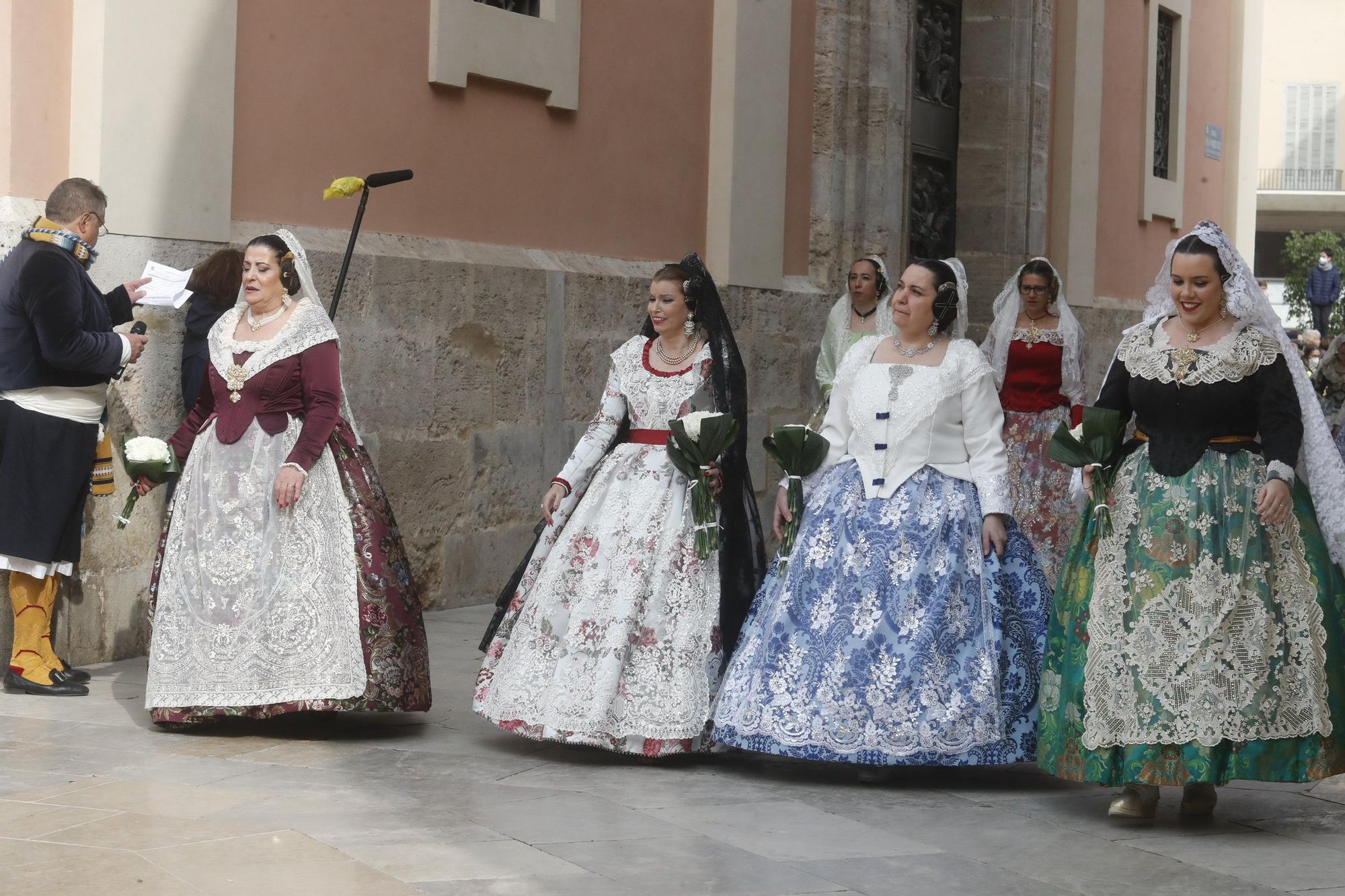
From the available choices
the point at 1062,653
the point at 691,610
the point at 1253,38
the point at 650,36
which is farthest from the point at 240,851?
the point at 1253,38

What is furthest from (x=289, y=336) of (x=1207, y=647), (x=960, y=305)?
(x=1207, y=647)

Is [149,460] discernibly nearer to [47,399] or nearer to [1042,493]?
[47,399]

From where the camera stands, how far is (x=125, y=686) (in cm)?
719

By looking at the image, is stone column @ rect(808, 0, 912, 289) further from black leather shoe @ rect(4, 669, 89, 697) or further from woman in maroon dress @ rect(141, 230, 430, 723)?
black leather shoe @ rect(4, 669, 89, 697)

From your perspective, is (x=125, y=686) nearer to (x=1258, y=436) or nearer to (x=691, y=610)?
(x=691, y=610)

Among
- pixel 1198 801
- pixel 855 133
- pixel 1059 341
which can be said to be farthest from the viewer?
pixel 855 133

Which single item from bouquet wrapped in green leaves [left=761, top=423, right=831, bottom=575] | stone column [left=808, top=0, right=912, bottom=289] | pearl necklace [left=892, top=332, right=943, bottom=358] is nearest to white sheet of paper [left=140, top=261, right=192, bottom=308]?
bouquet wrapped in green leaves [left=761, top=423, right=831, bottom=575]

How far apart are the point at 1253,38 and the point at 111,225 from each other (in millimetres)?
13721

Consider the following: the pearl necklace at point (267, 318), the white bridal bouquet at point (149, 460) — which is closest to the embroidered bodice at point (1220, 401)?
the pearl necklace at point (267, 318)

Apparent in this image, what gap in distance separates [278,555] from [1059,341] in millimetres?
4580

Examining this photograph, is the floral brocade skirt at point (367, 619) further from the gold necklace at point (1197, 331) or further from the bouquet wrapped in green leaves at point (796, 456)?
the gold necklace at point (1197, 331)

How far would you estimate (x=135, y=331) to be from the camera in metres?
7.25

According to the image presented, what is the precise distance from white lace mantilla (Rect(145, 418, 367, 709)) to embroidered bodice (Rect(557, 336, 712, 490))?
83cm

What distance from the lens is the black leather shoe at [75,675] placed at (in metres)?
6.99
